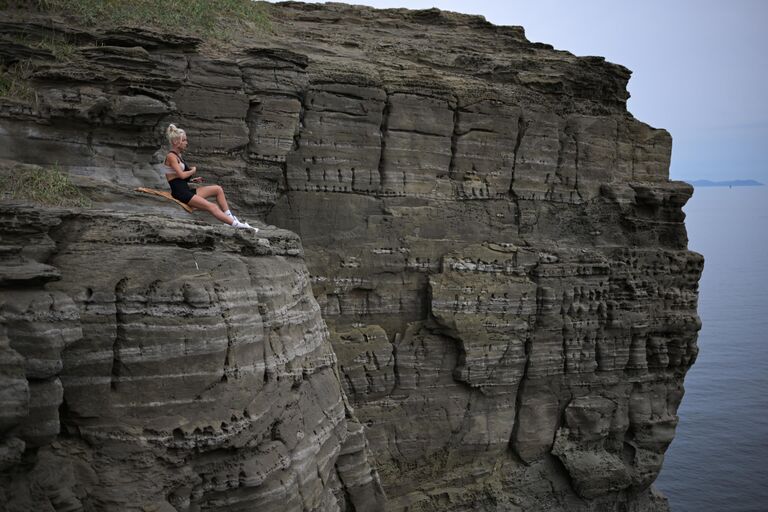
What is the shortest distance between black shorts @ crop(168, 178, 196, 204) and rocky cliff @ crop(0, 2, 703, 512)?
456 mm

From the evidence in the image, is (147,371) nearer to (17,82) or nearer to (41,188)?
(41,188)

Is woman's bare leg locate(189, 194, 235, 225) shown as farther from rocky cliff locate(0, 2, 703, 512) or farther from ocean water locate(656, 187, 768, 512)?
ocean water locate(656, 187, 768, 512)

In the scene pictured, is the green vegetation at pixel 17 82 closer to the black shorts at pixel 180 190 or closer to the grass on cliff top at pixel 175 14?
the grass on cliff top at pixel 175 14

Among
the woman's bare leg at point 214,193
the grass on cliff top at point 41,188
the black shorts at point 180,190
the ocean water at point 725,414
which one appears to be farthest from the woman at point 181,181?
the ocean water at point 725,414

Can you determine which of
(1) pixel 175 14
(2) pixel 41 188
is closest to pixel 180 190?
(2) pixel 41 188

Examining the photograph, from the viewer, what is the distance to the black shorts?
10.4 m

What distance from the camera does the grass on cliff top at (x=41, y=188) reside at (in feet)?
30.1

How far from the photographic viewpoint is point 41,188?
932cm

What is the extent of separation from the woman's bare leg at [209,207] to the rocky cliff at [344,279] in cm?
55

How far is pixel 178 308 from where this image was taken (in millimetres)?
8977

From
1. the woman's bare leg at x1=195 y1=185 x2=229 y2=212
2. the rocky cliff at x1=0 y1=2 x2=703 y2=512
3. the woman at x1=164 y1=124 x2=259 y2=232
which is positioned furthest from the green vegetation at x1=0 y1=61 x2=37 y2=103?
the woman's bare leg at x1=195 y1=185 x2=229 y2=212

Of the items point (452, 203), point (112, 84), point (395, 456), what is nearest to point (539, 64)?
point (452, 203)

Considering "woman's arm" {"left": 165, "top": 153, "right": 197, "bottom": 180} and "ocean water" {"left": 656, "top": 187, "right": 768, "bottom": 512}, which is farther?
"ocean water" {"left": 656, "top": 187, "right": 768, "bottom": 512}

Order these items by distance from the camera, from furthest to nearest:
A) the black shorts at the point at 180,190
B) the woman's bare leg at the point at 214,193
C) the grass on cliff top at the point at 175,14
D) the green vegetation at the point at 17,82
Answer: the grass on cliff top at the point at 175,14, the woman's bare leg at the point at 214,193, the black shorts at the point at 180,190, the green vegetation at the point at 17,82
